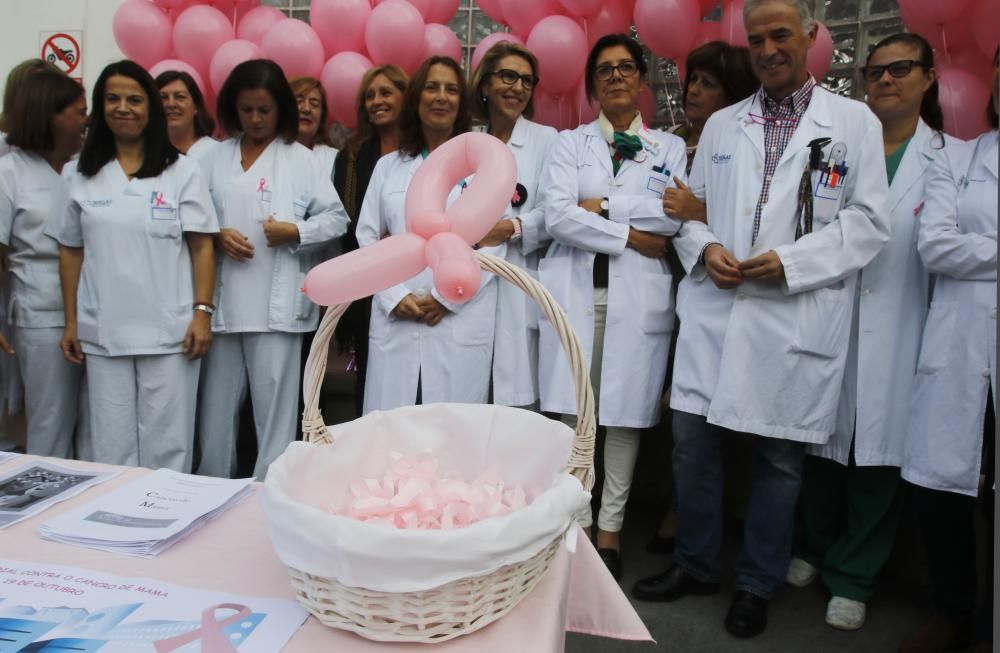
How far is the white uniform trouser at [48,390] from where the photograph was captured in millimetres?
2637

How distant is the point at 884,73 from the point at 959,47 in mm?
618

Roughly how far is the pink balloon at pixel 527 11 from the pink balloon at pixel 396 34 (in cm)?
36

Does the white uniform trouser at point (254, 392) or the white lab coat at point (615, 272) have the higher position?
the white lab coat at point (615, 272)

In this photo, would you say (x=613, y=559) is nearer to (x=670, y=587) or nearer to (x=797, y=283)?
(x=670, y=587)

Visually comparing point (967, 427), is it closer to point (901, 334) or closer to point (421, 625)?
point (901, 334)

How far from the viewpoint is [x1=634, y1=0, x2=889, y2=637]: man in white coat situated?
1912 millimetres

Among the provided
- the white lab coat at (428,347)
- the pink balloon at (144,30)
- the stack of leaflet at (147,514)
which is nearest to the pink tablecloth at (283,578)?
the stack of leaflet at (147,514)

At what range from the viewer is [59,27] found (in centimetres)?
470

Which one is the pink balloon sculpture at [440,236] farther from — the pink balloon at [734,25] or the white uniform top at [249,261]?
the pink balloon at [734,25]

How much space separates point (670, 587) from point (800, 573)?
0.46 m

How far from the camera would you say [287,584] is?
91 cm

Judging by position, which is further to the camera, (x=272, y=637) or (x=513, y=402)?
(x=513, y=402)

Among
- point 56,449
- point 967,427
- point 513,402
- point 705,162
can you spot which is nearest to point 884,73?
point 705,162

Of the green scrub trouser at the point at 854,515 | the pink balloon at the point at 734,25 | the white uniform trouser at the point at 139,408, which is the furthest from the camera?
the pink balloon at the point at 734,25
